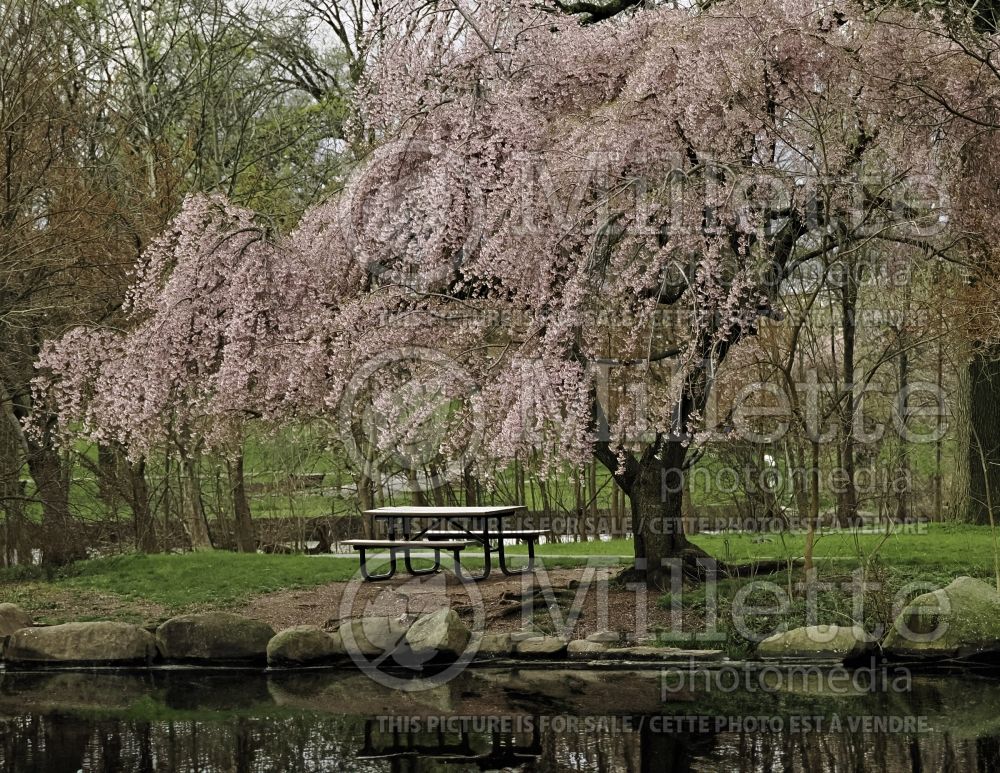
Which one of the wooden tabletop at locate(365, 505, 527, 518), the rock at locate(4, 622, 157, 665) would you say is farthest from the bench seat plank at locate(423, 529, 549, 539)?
the rock at locate(4, 622, 157, 665)

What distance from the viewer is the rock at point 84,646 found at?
390 inches

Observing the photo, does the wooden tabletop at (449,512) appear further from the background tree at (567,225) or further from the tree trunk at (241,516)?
the tree trunk at (241,516)

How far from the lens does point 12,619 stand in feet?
34.5

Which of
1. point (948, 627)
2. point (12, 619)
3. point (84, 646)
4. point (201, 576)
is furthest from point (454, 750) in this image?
point (201, 576)

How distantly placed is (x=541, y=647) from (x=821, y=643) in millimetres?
2091

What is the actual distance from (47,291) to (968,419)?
11.1 meters

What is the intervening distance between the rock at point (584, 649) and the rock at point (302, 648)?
1.80 m

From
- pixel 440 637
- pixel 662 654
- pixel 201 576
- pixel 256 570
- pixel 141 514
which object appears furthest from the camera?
pixel 141 514

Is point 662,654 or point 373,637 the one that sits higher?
point 373,637

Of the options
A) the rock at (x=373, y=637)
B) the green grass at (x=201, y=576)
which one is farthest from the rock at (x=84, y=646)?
the rock at (x=373, y=637)

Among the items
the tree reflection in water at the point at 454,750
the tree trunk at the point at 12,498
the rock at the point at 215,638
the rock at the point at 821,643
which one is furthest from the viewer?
the tree trunk at the point at 12,498

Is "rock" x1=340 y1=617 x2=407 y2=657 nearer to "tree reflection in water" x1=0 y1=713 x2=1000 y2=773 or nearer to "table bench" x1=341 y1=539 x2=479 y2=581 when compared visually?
"table bench" x1=341 y1=539 x2=479 y2=581

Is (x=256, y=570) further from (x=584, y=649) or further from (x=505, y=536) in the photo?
(x=584, y=649)

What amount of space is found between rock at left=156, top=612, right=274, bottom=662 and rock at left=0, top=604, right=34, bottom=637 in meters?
1.43
